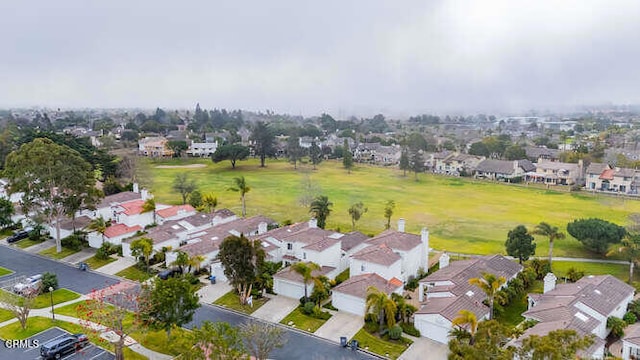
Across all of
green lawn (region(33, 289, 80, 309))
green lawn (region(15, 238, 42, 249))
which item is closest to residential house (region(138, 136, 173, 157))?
green lawn (region(15, 238, 42, 249))

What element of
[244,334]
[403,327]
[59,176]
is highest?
[59,176]

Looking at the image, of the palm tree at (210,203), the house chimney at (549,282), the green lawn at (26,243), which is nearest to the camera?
the house chimney at (549,282)

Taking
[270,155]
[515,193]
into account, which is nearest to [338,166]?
[270,155]

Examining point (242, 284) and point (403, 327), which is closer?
point (403, 327)

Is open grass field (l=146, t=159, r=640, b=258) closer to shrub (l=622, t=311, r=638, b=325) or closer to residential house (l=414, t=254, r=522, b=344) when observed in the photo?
residential house (l=414, t=254, r=522, b=344)

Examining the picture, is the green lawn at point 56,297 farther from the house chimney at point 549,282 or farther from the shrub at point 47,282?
the house chimney at point 549,282

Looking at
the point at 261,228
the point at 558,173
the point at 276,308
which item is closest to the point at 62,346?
the point at 276,308

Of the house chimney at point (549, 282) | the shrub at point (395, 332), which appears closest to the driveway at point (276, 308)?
the shrub at point (395, 332)

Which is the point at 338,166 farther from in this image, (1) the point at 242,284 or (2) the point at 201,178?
(1) the point at 242,284
